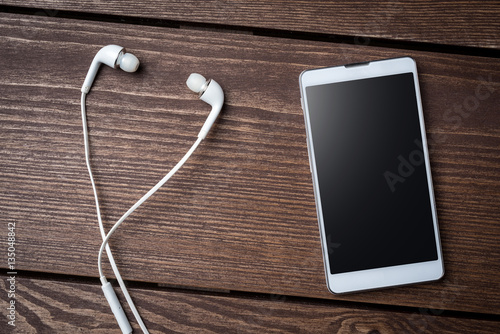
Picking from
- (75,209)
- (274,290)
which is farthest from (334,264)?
(75,209)

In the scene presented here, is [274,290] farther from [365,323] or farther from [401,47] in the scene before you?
[401,47]

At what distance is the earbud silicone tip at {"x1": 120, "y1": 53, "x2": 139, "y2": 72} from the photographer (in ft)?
1.92

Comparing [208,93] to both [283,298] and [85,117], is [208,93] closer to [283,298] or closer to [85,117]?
[85,117]

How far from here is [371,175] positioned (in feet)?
1.98

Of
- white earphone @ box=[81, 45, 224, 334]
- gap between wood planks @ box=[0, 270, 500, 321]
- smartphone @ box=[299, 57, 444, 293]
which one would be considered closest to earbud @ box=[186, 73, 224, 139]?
white earphone @ box=[81, 45, 224, 334]

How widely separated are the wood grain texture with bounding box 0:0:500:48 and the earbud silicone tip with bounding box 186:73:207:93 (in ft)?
0.31

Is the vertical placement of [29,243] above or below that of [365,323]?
above

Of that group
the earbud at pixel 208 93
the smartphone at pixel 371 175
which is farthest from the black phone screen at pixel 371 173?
the earbud at pixel 208 93

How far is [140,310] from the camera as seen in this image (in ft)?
2.01

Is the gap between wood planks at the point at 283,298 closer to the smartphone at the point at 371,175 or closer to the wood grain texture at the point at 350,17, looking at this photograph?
the smartphone at the point at 371,175

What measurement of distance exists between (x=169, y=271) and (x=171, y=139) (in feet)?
0.60

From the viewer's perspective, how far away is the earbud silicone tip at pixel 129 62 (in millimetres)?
584

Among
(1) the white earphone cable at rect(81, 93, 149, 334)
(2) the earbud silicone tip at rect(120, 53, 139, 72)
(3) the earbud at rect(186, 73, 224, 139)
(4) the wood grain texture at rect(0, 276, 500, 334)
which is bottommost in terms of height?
(4) the wood grain texture at rect(0, 276, 500, 334)

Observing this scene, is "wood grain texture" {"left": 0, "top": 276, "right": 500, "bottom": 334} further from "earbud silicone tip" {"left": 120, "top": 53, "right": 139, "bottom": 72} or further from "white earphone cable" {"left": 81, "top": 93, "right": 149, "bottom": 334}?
"earbud silicone tip" {"left": 120, "top": 53, "right": 139, "bottom": 72}
